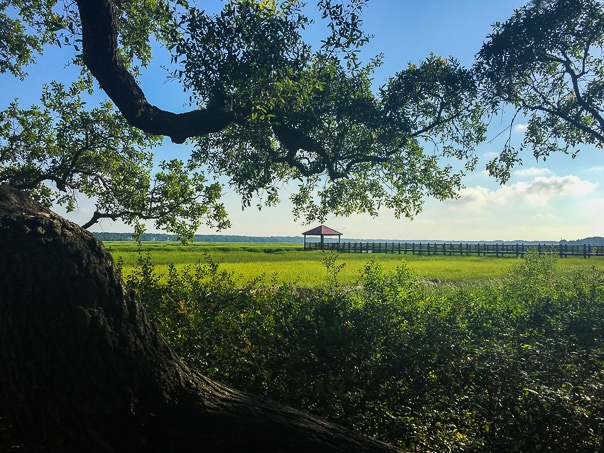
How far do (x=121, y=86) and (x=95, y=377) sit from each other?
4.56 metres

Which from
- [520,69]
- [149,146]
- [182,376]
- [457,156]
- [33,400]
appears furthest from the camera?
[149,146]

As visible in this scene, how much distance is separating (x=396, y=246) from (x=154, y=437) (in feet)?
175

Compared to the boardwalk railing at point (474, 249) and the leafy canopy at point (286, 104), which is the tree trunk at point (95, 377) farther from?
the boardwalk railing at point (474, 249)

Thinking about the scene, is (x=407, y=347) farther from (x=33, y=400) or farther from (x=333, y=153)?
(x=333, y=153)

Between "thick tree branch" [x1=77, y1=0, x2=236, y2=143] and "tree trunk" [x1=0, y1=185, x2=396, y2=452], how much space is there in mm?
3487

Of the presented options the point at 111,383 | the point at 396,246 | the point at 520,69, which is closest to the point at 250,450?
the point at 111,383

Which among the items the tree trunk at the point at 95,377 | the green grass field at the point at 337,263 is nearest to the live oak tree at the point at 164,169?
the tree trunk at the point at 95,377

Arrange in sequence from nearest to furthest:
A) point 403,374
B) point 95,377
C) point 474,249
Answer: point 95,377
point 403,374
point 474,249

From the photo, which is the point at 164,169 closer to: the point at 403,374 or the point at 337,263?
the point at 403,374

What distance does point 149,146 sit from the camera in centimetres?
1218

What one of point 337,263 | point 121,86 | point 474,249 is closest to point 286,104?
point 121,86

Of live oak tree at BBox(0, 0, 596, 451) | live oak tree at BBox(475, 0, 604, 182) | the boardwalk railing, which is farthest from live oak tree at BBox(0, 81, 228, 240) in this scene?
the boardwalk railing

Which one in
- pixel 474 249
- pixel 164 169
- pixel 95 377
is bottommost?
pixel 95 377

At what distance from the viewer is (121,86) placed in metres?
5.71
